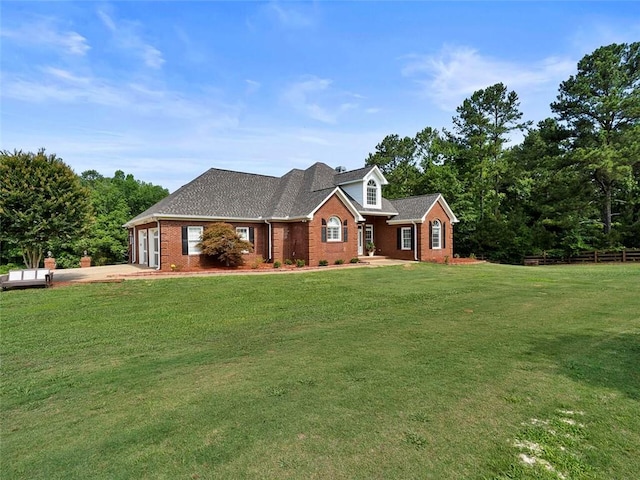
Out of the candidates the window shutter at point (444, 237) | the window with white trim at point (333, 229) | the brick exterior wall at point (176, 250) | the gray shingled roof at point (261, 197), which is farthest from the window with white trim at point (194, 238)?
the window shutter at point (444, 237)

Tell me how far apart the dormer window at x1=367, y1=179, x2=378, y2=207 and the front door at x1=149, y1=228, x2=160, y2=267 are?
1384 centimetres

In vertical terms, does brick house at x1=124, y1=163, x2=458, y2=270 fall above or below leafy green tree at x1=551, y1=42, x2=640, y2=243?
below

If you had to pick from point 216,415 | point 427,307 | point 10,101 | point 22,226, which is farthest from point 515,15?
point 22,226

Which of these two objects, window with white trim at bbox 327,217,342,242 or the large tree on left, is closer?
the large tree on left

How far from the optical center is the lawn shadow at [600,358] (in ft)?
14.1

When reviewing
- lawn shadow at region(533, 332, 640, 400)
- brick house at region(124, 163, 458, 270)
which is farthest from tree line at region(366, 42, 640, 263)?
lawn shadow at region(533, 332, 640, 400)

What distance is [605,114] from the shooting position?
88.5 ft

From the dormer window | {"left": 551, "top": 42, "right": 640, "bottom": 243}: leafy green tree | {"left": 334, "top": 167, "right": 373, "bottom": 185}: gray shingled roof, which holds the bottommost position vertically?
the dormer window

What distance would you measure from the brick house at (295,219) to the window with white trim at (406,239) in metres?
0.07

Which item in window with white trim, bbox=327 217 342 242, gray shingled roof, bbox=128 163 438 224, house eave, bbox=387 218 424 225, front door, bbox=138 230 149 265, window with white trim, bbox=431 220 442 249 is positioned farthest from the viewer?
window with white trim, bbox=431 220 442 249

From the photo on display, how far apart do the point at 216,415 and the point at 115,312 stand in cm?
653

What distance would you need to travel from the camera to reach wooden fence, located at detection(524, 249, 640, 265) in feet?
86.1

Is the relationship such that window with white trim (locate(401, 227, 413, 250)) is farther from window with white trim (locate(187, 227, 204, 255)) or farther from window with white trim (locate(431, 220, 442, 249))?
window with white trim (locate(187, 227, 204, 255))

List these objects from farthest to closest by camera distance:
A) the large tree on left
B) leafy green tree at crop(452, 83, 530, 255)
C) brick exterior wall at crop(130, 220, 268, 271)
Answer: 1. leafy green tree at crop(452, 83, 530, 255)
2. brick exterior wall at crop(130, 220, 268, 271)
3. the large tree on left
